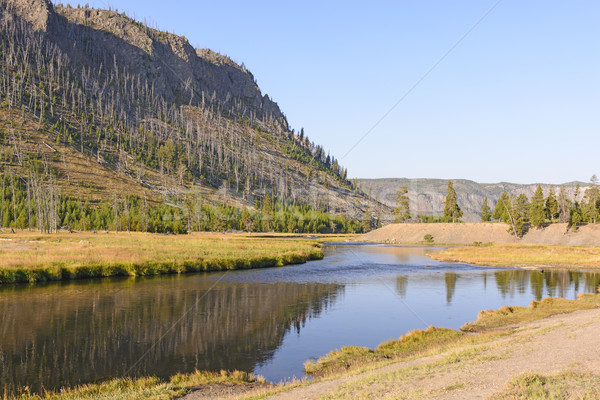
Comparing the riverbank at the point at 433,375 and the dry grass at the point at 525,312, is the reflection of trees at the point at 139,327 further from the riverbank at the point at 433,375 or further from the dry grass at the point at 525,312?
the dry grass at the point at 525,312

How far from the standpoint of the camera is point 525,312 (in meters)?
33.2

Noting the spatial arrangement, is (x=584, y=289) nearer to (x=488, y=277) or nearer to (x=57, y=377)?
(x=488, y=277)

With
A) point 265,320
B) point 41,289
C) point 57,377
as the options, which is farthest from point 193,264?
point 57,377

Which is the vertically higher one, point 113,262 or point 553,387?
point 113,262

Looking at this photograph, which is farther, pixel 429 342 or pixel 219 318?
pixel 219 318

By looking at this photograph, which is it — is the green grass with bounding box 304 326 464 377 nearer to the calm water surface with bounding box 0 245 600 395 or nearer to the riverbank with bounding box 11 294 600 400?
the riverbank with bounding box 11 294 600 400

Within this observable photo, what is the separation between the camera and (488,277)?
189 feet

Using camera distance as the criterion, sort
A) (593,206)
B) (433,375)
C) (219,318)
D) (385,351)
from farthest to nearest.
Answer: (593,206), (219,318), (385,351), (433,375)

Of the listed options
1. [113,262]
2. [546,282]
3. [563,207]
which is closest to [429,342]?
[546,282]

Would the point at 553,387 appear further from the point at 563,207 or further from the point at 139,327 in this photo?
the point at 563,207

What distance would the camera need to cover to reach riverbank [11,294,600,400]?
13.2 metres

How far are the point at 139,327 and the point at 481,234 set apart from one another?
12170 cm

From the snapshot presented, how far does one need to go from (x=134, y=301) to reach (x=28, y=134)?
191 meters

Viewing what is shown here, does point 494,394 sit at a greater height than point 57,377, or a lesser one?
greater
